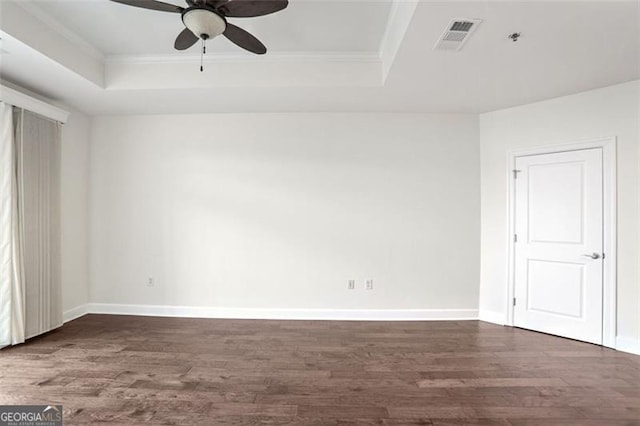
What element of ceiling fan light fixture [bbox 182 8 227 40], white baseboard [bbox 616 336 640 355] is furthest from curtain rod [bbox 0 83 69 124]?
white baseboard [bbox 616 336 640 355]

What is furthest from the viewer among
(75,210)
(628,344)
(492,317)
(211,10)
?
(75,210)

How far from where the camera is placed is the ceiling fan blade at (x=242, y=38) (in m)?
2.10

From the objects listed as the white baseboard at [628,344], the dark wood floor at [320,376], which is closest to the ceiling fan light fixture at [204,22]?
the dark wood floor at [320,376]

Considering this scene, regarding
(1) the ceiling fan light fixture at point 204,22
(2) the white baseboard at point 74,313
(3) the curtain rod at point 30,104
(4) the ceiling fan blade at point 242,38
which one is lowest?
(2) the white baseboard at point 74,313

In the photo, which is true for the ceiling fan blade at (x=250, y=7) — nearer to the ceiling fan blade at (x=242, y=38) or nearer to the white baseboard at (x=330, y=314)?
the ceiling fan blade at (x=242, y=38)

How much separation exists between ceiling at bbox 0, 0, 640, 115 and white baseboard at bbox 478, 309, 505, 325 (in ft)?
8.45

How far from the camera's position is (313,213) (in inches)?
150

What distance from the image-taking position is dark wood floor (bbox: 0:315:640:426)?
1958 millimetres

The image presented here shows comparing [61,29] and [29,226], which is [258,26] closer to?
[61,29]

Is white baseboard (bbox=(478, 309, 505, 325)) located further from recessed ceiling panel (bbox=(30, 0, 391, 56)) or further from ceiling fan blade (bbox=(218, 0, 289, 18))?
ceiling fan blade (bbox=(218, 0, 289, 18))

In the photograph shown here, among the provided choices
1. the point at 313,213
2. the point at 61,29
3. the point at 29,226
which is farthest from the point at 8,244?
the point at 313,213

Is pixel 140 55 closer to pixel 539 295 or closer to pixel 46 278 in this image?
pixel 46 278

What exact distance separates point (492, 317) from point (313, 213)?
2624 millimetres

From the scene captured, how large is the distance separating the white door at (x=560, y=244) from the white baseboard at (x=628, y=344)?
142 mm
